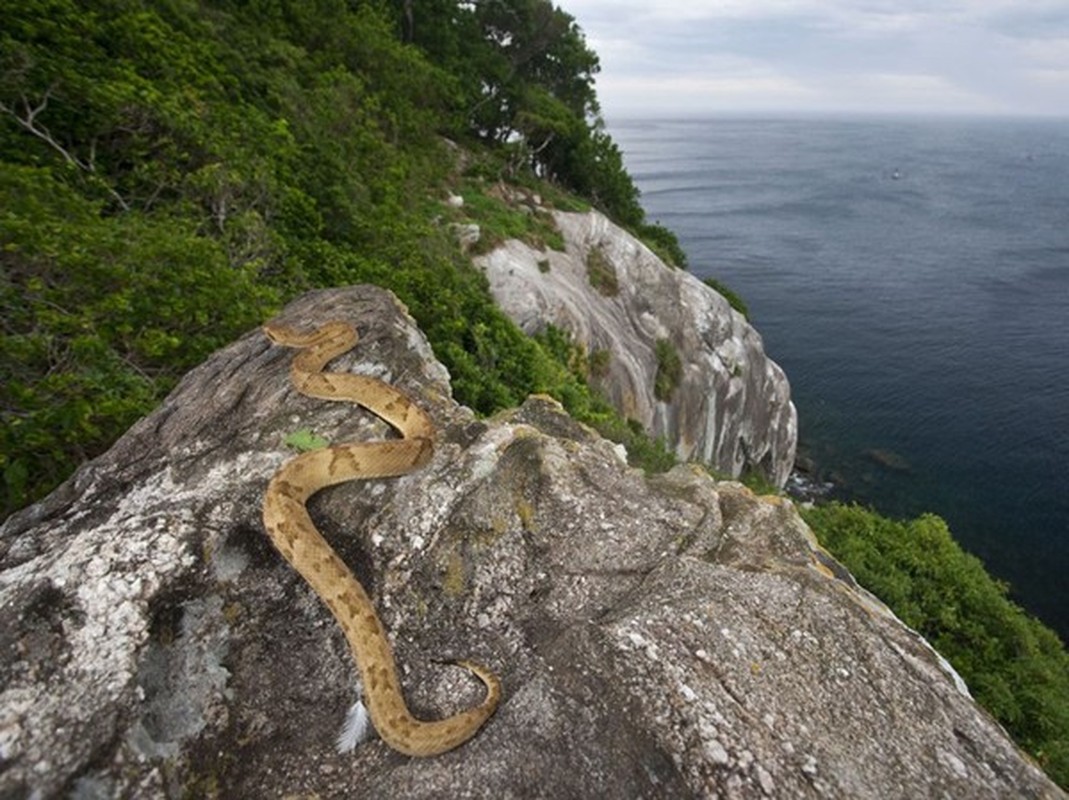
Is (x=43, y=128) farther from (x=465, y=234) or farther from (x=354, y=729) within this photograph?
(x=465, y=234)

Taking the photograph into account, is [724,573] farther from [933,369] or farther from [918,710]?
[933,369]

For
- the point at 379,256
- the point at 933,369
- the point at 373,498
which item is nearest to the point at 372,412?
the point at 373,498

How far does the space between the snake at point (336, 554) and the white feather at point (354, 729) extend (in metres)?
0.10

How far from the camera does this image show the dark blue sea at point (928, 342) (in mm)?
43344

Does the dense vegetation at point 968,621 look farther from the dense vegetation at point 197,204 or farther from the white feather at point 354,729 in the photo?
the white feather at point 354,729

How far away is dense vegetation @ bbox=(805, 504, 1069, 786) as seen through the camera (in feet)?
59.5

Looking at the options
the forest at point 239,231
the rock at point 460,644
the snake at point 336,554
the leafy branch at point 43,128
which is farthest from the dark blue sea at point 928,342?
the leafy branch at point 43,128

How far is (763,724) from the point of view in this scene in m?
4.69

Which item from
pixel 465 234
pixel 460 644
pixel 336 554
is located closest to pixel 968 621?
pixel 460 644

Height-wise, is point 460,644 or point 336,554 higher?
point 336,554

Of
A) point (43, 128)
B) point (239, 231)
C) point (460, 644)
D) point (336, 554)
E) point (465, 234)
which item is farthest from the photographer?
point (465, 234)

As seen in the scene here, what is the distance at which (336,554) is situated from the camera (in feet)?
18.2

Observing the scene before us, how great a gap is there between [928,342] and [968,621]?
168 feet

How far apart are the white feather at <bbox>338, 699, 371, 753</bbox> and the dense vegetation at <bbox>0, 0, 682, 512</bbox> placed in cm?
554
